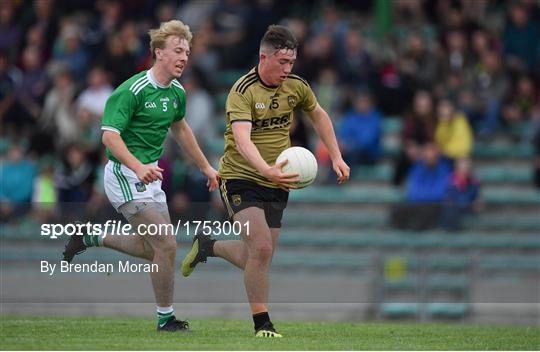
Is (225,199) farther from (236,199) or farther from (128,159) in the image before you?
(128,159)

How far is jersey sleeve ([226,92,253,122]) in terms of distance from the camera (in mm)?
11039

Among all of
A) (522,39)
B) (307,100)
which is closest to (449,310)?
(522,39)

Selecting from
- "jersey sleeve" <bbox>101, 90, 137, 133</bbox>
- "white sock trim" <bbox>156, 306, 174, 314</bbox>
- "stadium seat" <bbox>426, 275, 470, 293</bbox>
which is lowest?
"white sock trim" <bbox>156, 306, 174, 314</bbox>

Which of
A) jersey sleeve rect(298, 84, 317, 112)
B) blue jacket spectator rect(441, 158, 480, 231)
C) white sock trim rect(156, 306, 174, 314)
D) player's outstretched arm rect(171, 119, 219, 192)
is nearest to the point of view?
white sock trim rect(156, 306, 174, 314)

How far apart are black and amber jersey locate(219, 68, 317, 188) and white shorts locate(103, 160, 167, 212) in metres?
0.60

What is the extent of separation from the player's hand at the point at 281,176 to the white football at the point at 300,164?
0.15ft

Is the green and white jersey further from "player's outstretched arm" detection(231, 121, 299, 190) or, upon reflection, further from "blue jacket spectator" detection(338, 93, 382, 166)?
"blue jacket spectator" detection(338, 93, 382, 166)

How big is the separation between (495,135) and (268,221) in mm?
8874

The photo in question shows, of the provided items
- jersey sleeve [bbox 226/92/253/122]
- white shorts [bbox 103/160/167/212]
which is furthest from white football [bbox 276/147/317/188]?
white shorts [bbox 103/160/167/212]

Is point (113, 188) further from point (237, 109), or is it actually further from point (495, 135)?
point (495, 135)

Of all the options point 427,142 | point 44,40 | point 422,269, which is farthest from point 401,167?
point 44,40

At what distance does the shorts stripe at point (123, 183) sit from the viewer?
11.3m

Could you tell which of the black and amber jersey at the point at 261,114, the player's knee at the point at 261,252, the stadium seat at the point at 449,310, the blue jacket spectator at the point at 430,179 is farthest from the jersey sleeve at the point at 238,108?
the blue jacket spectator at the point at 430,179

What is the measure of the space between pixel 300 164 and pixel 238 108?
66cm
